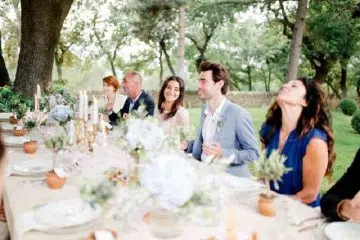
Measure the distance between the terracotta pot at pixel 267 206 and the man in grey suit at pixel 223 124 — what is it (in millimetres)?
1023

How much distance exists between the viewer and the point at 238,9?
11.1 m

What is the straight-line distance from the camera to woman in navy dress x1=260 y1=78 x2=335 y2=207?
7.46 feet

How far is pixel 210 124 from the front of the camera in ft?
10.4

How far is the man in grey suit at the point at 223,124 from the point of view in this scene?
2.93 metres

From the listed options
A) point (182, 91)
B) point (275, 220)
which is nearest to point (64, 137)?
point (275, 220)

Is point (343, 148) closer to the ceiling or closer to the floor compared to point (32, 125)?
closer to the floor

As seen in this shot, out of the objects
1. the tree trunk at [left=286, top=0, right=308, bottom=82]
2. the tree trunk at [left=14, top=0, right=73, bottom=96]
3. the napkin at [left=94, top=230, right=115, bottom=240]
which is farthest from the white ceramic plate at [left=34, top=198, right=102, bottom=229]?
the tree trunk at [left=286, top=0, right=308, bottom=82]

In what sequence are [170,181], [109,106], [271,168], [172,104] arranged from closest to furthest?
[170,181]
[271,168]
[172,104]
[109,106]

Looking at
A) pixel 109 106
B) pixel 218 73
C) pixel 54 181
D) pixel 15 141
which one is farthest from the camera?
pixel 109 106

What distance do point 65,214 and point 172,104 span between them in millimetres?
2547

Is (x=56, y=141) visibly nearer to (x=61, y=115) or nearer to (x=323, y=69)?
(x=61, y=115)

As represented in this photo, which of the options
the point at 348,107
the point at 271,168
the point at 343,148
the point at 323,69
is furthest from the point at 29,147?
the point at 323,69

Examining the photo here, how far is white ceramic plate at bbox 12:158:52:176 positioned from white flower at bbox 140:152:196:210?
1.37 m

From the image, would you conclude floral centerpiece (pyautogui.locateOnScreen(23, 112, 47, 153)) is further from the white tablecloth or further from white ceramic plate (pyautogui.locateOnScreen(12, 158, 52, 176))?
the white tablecloth
